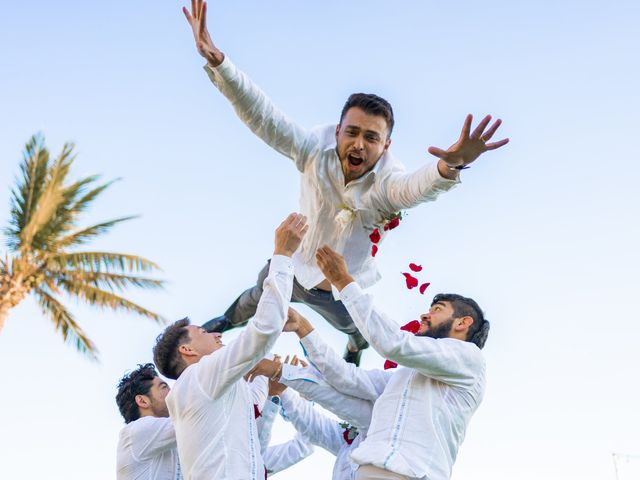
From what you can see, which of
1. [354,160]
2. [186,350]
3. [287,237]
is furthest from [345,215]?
[186,350]

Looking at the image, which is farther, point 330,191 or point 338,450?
point 338,450

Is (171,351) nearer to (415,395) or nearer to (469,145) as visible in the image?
(415,395)

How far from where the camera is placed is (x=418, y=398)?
5707 mm

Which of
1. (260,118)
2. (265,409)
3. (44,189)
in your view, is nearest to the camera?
(260,118)

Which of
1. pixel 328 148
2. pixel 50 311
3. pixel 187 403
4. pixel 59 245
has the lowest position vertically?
pixel 187 403

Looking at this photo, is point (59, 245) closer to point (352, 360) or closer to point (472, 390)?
point (352, 360)

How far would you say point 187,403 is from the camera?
5.54m

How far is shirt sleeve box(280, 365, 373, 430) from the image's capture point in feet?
21.4

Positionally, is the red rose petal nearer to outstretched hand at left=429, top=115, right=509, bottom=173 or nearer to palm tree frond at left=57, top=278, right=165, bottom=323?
outstretched hand at left=429, top=115, right=509, bottom=173

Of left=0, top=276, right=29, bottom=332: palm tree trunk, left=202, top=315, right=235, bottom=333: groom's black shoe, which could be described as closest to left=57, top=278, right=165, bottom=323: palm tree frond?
left=0, top=276, right=29, bottom=332: palm tree trunk

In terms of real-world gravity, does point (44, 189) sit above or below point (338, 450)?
above

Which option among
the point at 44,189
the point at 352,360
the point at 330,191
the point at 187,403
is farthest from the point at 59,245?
the point at 187,403

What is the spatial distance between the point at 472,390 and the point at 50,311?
13.7 m

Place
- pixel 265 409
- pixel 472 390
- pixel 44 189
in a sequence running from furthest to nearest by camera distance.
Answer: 1. pixel 44 189
2. pixel 265 409
3. pixel 472 390
